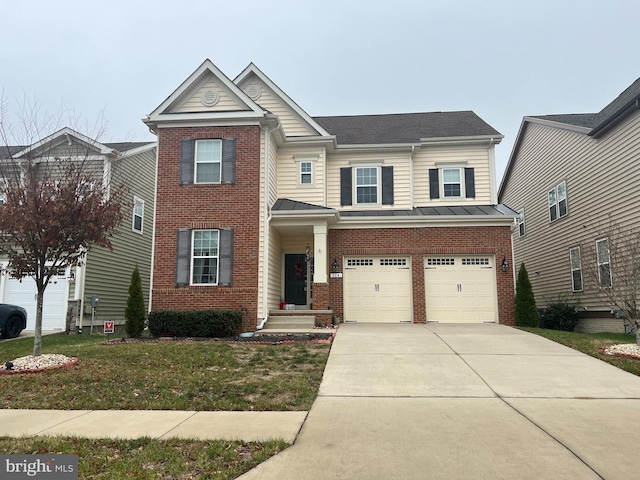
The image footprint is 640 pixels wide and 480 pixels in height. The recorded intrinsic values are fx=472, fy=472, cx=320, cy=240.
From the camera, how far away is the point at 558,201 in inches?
712

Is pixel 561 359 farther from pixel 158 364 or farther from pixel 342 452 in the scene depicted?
pixel 158 364

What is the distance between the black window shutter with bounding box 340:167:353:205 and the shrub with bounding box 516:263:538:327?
20.1ft

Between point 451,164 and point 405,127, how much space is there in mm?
2560

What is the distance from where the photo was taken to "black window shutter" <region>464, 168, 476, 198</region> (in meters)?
16.8

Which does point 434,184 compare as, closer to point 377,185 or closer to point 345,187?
point 377,185

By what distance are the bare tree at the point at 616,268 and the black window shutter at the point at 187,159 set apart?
11.1 meters

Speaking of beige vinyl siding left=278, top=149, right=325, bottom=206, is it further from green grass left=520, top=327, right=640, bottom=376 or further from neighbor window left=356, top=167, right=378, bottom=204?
green grass left=520, top=327, right=640, bottom=376

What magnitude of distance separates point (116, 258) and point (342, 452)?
15.1 m

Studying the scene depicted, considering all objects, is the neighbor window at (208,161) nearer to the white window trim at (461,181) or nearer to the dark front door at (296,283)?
the dark front door at (296,283)

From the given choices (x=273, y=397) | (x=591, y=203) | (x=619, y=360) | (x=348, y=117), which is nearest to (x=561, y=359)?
(x=619, y=360)

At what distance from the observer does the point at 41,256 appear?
8977mm

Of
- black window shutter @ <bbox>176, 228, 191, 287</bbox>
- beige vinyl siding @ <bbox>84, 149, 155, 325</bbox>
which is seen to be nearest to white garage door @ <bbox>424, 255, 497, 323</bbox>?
black window shutter @ <bbox>176, 228, 191, 287</bbox>

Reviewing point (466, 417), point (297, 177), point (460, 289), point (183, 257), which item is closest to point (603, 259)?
point (460, 289)

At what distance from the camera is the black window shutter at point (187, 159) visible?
45.6ft
